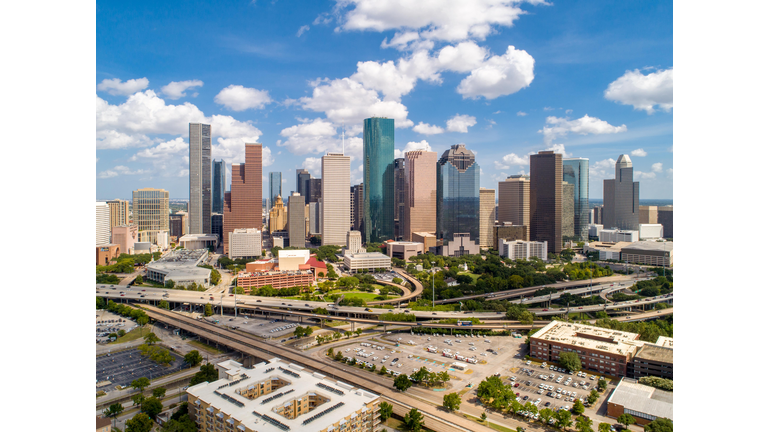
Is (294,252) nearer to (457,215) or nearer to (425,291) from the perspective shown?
(425,291)

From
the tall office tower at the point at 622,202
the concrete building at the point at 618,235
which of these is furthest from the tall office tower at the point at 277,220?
the tall office tower at the point at 622,202

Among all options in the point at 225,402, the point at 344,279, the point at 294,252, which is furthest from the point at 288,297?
the point at 225,402

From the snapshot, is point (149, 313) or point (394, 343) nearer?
point (394, 343)

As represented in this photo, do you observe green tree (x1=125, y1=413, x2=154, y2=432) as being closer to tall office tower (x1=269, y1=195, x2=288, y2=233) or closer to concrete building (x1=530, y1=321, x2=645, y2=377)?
concrete building (x1=530, y1=321, x2=645, y2=377)

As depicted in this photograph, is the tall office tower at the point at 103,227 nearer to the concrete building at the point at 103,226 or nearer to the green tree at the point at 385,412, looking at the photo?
the concrete building at the point at 103,226

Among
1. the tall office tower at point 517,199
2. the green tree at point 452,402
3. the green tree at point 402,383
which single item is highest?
the tall office tower at point 517,199
